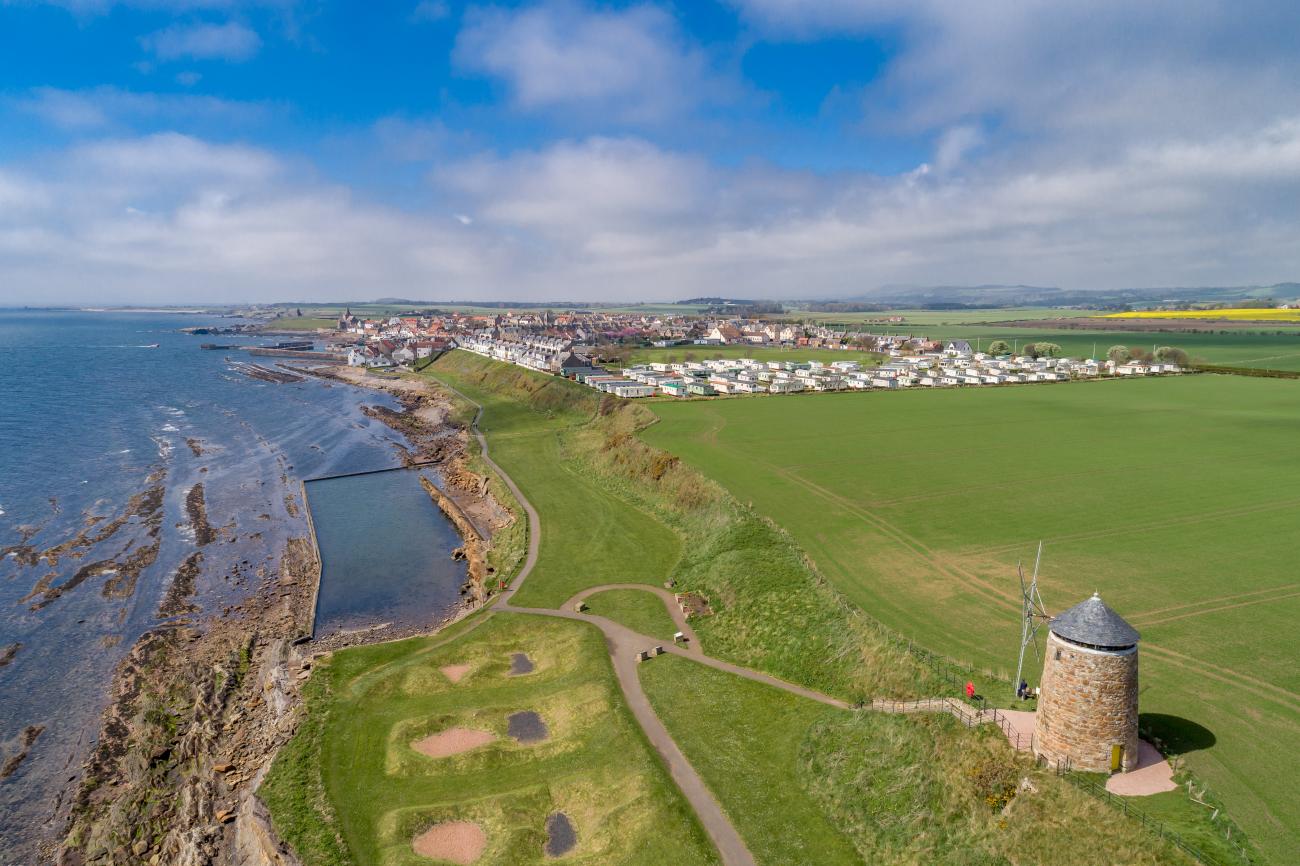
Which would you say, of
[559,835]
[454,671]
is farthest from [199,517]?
[559,835]

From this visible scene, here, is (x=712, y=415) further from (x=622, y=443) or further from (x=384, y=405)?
(x=384, y=405)

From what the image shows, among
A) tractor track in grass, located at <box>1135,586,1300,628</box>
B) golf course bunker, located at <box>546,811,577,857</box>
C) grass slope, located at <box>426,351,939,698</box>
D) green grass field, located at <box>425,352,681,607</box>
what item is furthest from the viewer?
green grass field, located at <box>425,352,681,607</box>

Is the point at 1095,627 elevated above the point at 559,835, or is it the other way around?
the point at 1095,627

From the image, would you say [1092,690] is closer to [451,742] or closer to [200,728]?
[451,742]

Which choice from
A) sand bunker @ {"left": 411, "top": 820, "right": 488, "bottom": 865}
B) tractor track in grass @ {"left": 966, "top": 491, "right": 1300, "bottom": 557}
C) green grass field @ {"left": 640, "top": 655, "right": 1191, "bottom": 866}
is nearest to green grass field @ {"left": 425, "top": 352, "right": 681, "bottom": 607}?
green grass field @ {"left": 640, "top": 655, "right": 1191, "bottom": 866}

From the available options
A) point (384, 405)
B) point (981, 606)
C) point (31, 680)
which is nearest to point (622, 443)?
point (981, 606)

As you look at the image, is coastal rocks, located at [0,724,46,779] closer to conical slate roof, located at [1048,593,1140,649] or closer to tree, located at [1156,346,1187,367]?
conical slate roof, located at [1048,593,1140,649]
